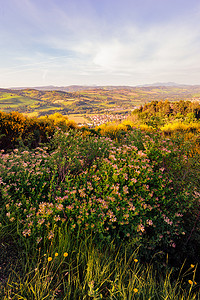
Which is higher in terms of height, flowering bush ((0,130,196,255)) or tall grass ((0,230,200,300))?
flowering bush ((0,130,196,255))

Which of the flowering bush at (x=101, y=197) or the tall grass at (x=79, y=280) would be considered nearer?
the tall grass at (x=79, y=280)

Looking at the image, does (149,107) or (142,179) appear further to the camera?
(149,107)

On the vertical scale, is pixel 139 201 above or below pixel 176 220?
above

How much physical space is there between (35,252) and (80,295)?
0.81 metres

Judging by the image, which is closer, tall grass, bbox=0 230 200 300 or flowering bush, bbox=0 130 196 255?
tall grass, bbox=0 230 200 300

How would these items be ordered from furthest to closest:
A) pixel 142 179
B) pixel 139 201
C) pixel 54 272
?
pixel 142 179
pixel 139 201
pixel 54 272

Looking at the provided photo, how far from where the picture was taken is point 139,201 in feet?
8.13

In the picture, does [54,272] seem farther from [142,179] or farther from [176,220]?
[176,220]

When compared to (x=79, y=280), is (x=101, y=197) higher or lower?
higher

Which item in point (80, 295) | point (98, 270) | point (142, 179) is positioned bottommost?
point (80, 295)

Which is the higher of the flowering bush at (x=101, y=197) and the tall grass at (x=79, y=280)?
the flowering bush at (x=101, y=197)

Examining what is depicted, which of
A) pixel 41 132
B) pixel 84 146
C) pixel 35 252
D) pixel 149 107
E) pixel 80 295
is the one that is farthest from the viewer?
pixel 149 107

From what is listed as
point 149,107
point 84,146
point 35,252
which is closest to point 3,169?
point 35,252

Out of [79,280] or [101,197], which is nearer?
[79,280]
